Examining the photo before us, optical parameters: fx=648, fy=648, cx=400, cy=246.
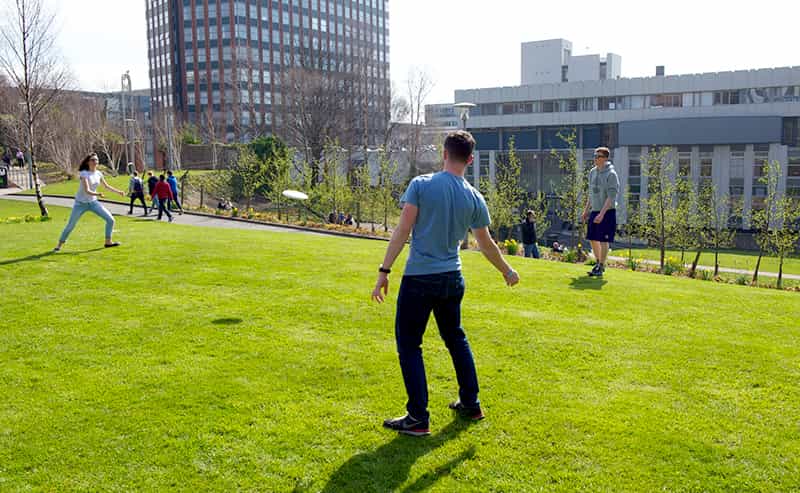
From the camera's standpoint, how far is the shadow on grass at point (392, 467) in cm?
384

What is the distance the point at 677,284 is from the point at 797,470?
6755 millimetres

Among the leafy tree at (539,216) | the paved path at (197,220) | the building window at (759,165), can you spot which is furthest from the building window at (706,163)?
the paved path at (197,220)

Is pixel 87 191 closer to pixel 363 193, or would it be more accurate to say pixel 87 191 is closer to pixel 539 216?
pixel 363 193

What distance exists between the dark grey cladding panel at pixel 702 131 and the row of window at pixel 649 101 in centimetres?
273

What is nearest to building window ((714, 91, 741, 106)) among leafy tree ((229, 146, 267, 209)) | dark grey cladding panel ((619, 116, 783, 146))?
dark grey cladding panel ((619, 116, 783, 146))

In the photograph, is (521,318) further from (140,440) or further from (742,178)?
(742,178)

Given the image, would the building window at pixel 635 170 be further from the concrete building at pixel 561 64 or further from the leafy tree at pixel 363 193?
Answer: the leafy tree at pixel 363 193

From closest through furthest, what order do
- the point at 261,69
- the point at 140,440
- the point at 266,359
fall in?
the point at 140,440, the point at 266,359, the point at 261,69

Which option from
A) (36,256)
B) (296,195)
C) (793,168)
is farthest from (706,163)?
(36,256)

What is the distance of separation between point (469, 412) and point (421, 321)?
2.82ft

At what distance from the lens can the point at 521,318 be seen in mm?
→ 7492

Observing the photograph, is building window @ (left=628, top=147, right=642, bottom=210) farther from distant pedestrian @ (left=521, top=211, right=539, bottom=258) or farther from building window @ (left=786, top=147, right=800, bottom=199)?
distant pedestrian @ (left=521, top=211, right=539, bottom=258)

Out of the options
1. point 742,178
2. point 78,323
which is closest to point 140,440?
point 78,323

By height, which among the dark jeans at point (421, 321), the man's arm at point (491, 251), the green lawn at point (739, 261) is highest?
the man's arm at point (491, 251)
